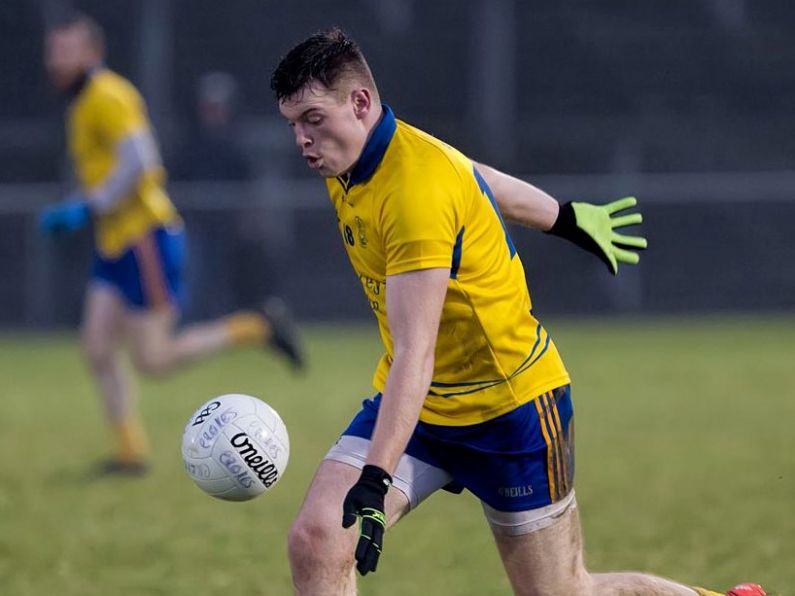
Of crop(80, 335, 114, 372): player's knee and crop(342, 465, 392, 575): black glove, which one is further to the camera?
Answer: crop(80, 335, 114, 372): player's knee

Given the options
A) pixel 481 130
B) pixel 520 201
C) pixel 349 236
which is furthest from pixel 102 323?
pixel 481 130

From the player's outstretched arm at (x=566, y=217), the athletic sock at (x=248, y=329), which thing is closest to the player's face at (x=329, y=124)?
the player's outstretched arm at (x=566, y=217)

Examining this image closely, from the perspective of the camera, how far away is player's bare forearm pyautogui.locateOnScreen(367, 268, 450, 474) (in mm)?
4293

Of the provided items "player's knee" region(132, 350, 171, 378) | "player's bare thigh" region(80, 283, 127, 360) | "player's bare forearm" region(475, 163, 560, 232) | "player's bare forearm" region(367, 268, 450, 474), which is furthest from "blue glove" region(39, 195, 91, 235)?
"player's bare forearm" region(367, 268, 450, 474)

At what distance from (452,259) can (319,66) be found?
66 cm

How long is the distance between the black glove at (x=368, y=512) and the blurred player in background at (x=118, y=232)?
19.1 ft

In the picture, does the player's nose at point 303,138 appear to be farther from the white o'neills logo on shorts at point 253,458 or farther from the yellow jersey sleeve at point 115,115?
the yellow jersey sleeve at point 115,115

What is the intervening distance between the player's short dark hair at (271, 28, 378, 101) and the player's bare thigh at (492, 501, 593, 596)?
4.75 ft

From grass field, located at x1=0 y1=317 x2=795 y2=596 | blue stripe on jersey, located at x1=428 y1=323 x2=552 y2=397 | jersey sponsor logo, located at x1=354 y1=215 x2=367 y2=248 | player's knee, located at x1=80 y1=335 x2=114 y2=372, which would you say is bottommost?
grass field, located at x1=0 y1=317 x2=795 y2=596

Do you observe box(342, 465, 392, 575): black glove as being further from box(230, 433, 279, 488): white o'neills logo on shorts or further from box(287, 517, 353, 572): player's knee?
box(230, 433, 279, 488): white o'neills logo on shorts

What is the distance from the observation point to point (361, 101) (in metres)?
4.61

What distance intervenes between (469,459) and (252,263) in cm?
1386

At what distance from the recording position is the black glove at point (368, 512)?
412cm

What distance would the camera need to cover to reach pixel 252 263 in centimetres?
1864
